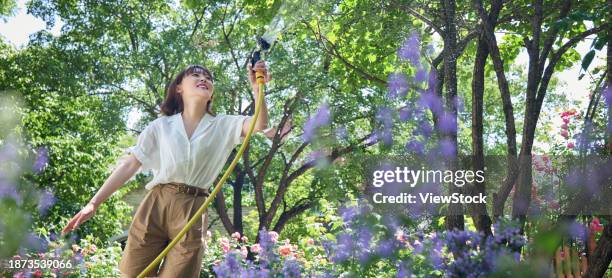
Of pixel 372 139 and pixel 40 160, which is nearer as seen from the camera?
pixel 372 139

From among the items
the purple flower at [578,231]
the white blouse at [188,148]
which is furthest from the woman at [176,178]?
the purple flower at [578,231]

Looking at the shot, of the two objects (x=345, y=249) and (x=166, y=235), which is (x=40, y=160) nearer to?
(x=345, y=249)

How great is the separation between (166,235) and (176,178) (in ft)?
0.58

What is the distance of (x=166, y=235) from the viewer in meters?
1.88

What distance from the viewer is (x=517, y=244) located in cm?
261

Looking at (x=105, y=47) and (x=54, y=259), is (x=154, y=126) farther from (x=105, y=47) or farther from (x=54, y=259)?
(x=105, y=47)

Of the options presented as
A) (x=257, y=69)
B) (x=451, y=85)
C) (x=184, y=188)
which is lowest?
(x=184, y=188)

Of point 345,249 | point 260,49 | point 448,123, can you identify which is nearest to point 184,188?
point 260,49

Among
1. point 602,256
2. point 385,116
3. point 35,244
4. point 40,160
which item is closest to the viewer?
point 602,256

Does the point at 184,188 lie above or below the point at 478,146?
below

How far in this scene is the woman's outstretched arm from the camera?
1.83m

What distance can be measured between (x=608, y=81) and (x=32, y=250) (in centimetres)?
323

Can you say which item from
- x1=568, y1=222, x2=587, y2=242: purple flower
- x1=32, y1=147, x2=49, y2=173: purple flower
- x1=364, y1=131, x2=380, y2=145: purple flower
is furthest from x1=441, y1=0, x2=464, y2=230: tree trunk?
x1=32, y1=147, x2=49, y2=173: purple flower

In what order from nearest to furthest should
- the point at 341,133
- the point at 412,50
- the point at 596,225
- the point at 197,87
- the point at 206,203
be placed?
the point at 206,203 → the point at 197,87 → the point at 596,225 → the point at 412,50 → the point at 341,133
